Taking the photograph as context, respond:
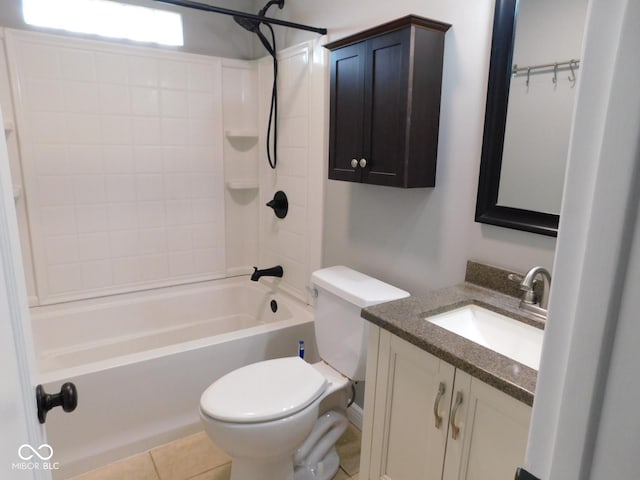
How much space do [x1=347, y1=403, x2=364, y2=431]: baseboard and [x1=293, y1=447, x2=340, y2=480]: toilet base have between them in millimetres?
273

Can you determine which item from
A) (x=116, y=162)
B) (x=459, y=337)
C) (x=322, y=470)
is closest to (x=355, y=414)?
(x=322, y=470)

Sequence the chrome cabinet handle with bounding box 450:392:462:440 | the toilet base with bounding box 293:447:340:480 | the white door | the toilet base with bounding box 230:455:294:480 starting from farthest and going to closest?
the toilet base with bounding box 293:447:340:480
the toilet base with bounding box 230:455:294:480
the chrome cabinet handle with bounding box 450:392:462:440
the white door

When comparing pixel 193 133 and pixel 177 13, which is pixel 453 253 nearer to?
pixel 193 133

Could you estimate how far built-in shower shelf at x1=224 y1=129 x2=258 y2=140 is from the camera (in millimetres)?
2793

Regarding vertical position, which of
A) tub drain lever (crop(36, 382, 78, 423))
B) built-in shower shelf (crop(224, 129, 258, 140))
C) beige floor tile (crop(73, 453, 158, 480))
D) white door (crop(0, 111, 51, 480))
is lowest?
beige floor tile (crop(73, 453, 158, 480))

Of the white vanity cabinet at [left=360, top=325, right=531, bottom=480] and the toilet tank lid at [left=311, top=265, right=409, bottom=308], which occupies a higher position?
the toilet tank lid at [left=311, top=265, right=409, bottom=308]

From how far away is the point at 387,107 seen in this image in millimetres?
1573

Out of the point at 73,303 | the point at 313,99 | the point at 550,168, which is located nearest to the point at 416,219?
the point at 550,168

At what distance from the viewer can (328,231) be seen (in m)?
2.30

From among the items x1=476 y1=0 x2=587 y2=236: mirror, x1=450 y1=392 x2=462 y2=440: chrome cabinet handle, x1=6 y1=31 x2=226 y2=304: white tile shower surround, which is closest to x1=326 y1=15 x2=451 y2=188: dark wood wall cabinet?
x1=476 y1=0 x2=587 y2=236: mirror

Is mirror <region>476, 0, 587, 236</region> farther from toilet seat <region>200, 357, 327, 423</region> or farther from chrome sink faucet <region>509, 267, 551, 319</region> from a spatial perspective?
toilet seat <region>200, 357, 327, 423</region>

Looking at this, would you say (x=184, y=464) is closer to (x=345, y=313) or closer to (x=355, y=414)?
(x=355, y=414)

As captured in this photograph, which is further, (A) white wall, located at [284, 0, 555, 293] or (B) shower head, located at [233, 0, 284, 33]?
(B) shower head, located at [233, 0, 284, 33]

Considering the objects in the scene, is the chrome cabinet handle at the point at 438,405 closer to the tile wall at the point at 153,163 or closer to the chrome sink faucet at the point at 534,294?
the chrome sink faucet at the point at 534,294
